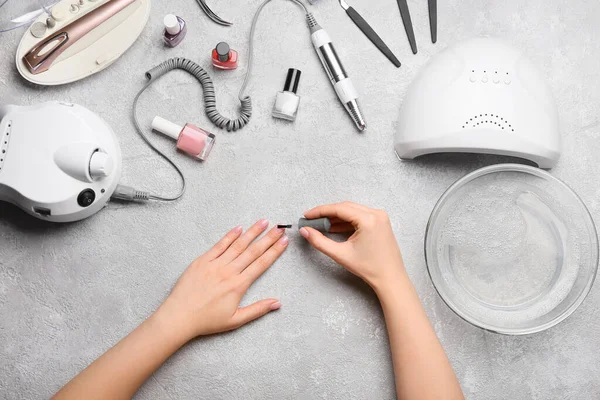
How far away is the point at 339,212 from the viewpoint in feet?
2.97

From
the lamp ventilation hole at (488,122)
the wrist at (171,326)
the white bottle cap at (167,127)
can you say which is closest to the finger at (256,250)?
the wrist at (171,326)

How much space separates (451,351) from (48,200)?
670 mm

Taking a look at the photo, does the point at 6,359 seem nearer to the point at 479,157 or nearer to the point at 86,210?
the point at 86,210

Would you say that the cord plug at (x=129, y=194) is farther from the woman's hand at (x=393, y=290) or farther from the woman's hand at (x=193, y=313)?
the woman's hand at (x=393, y=290)

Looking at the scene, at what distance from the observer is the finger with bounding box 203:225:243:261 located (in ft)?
3.01

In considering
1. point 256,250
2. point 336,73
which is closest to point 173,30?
point 336,73

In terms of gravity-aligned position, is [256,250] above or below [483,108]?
below

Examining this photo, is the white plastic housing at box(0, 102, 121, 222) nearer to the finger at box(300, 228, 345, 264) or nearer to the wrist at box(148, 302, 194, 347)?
the wrist at box(148, 302, 194, 347)

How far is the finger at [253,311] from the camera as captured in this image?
0.90m

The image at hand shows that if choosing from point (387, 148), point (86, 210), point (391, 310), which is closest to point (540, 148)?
point (387, 148)

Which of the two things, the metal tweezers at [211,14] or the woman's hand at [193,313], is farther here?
the metal tweezers at [211,14]

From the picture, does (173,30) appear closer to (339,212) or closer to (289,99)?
(289,99)

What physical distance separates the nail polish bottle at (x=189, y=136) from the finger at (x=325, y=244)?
0.69 ft

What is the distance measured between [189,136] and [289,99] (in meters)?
0.17
